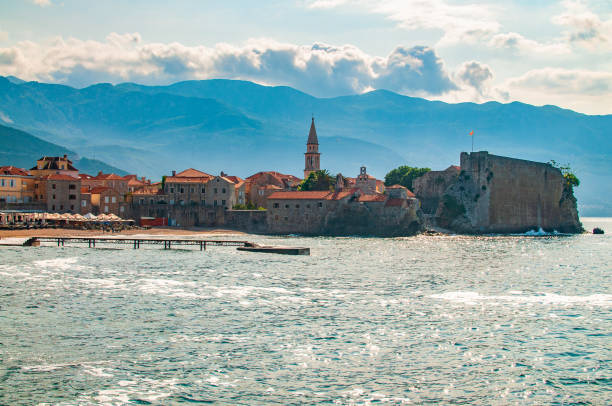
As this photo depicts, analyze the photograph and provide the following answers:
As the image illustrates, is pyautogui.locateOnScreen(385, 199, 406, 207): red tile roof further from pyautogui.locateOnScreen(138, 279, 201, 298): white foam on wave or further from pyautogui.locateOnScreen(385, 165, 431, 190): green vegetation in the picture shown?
pyautogui.locateOnScreen(138, 279, 201, 298): white foam on wave

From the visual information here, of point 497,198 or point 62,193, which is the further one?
point 497,198

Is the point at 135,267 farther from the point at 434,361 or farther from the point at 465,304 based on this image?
the point at 434,361

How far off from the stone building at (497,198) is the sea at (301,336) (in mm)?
60408

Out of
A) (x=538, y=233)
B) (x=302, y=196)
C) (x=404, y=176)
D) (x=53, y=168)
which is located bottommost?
(x=538, y=233)

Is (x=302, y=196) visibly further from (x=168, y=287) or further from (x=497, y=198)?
(x=168, y=287)

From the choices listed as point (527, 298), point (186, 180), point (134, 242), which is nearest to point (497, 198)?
point (186, 180)

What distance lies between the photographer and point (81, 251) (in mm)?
70812

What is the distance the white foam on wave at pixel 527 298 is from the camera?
38844 mm

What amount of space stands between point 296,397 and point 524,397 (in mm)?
7555

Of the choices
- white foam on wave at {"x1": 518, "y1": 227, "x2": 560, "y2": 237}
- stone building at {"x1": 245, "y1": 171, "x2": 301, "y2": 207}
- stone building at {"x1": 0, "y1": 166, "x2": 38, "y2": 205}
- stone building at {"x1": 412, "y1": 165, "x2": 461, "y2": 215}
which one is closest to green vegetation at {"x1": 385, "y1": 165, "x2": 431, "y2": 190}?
stone building at {"x1": 412, "y1": 165, "x2": 461, "y2": 215}

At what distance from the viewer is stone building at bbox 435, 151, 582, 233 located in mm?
114750

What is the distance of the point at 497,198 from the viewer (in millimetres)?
117375

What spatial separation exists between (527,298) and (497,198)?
80.2 metres

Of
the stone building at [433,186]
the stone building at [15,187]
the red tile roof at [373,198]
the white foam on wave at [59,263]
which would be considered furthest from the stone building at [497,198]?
the white foam on wave at [59,263]
